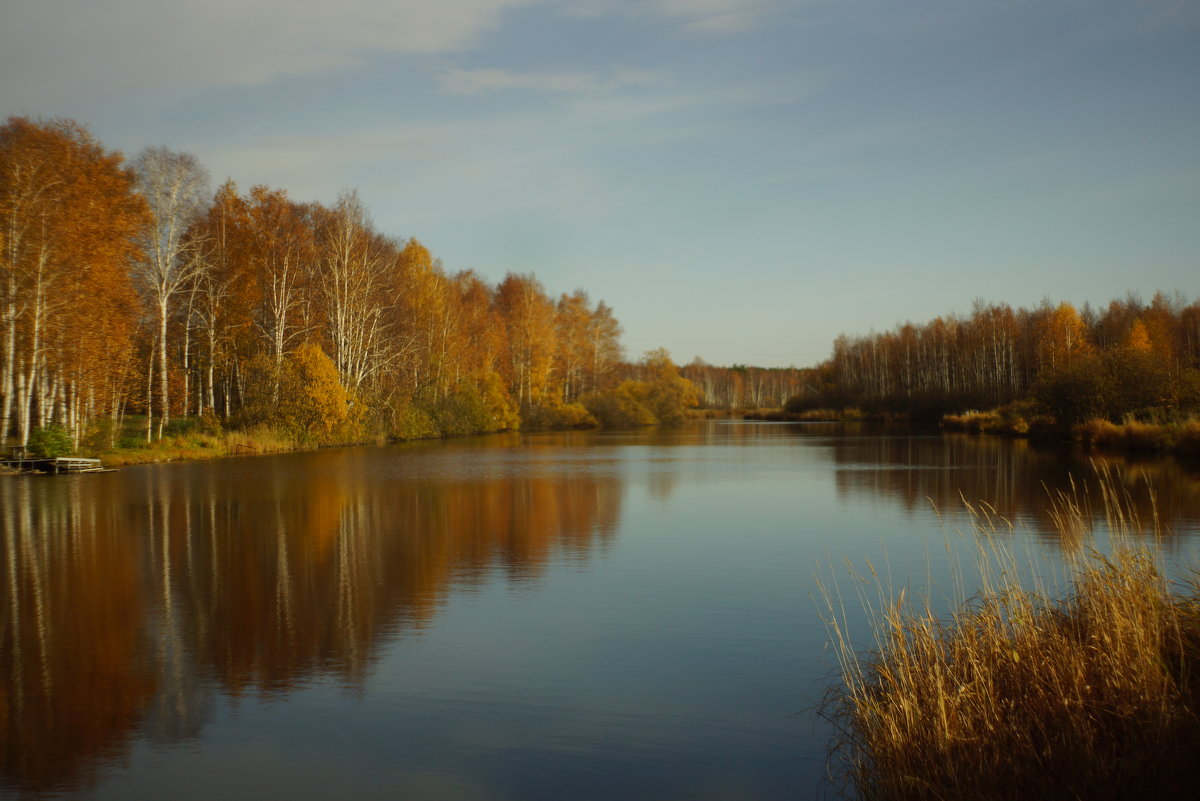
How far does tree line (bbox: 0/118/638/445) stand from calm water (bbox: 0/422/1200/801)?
8314 mm

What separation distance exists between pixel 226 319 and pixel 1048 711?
3806 cm

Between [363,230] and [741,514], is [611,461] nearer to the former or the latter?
[741,514]

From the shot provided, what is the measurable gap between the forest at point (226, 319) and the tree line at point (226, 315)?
8cm

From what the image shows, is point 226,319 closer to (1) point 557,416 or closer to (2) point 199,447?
(2) point 199,447

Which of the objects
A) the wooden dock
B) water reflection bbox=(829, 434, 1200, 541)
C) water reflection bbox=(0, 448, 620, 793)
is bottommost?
water reflection bbox=(829, 434, 1200, 541)

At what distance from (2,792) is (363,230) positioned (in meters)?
38.9

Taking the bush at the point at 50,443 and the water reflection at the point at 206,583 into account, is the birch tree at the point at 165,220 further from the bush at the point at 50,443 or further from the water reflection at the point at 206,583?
the water reflection at the point at 206,583

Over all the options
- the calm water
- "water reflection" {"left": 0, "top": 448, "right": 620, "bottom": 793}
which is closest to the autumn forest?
"water reflection" {"left": 0, "top": 448, "right": 620, "bottom": 793}

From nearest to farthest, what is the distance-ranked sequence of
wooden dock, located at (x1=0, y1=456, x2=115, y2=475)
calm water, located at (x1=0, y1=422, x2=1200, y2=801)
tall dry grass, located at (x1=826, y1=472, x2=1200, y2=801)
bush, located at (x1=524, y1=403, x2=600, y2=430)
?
1. tall dry grass, located at (x1=826, y1=472, x2=1200, y2=801)
2. calm water, located at (x1=0, y1=422, x2=1200, y2=801)
3. wooden dock, located at (x1=0, y1=456, x2=115, y2=475)
4. bush, located at (x1=524, y1=403, x2=600, y2=430)

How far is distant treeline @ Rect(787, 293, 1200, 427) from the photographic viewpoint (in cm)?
3619

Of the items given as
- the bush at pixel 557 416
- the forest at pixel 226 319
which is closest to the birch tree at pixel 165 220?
the forest at pixel 226 319

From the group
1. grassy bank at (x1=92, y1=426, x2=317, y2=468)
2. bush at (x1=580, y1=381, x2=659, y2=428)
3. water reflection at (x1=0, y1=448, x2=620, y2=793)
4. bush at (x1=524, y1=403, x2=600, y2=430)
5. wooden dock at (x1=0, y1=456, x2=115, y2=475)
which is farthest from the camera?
bush at (x1=580, y1=381, x2=659, y2=428)

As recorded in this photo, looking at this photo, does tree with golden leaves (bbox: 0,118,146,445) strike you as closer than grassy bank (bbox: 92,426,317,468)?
Yes

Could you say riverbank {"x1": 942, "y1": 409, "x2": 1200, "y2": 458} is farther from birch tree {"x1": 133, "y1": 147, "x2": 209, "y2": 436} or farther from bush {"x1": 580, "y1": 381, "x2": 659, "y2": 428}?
birch tree {"x1": 133, "y1": 147, "x2": 209, "y2": 436}
